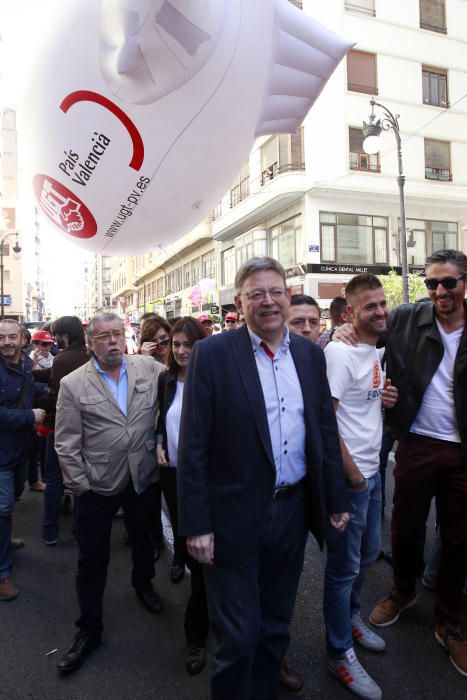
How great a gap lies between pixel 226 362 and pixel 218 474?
0.46 metres

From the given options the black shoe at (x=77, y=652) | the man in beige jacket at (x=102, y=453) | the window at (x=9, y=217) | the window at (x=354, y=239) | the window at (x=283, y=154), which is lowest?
the black shoe at (x=77, y=652)

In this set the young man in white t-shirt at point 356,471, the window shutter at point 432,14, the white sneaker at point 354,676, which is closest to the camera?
the white sneaker at point 354,676

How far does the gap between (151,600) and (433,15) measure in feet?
93.8

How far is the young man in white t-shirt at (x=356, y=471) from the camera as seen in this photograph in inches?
94.7

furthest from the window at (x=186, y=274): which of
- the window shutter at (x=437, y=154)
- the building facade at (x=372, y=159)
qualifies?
the window shutter at (x=437, y=154)

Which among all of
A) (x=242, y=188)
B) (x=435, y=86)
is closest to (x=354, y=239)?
(x=242, y=188)

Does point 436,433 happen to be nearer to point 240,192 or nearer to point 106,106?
point 106,106

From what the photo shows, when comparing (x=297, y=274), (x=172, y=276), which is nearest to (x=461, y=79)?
(x=297, y=274)

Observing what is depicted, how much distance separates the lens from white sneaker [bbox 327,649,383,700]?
2285 millimetres

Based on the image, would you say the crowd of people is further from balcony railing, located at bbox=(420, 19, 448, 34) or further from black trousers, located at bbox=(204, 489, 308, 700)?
balcony railing, located at bbox=(420, 19, 448, 34)

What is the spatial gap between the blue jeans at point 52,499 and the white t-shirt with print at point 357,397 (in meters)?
2.80

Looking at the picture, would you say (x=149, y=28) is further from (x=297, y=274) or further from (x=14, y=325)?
(x=297, y=274)

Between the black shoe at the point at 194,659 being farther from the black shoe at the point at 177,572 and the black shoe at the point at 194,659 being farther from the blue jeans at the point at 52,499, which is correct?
the blue jeans at the point at 52,499

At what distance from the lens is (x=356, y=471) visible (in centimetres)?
237
